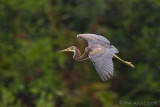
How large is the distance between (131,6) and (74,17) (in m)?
1.32

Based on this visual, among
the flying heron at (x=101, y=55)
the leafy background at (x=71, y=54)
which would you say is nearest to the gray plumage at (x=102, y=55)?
the flying heron at (x=101, y=55)

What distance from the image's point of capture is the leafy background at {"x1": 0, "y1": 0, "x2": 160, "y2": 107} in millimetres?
11883

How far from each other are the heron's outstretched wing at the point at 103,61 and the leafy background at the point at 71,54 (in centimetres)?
383

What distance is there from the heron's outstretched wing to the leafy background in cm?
383

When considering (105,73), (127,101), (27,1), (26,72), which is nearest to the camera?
(105,73)

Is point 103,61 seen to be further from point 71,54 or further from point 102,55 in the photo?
point 71,54

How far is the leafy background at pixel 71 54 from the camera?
39.0 ft

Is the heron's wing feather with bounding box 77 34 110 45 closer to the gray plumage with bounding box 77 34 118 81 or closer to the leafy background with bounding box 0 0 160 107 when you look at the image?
the gray plumage with bounding box 77 34 118 81

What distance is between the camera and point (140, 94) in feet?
41.1

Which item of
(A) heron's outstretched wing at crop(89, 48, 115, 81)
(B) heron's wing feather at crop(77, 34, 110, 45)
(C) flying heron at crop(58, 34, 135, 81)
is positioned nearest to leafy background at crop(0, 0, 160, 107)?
(B) heron's wing feather at crop(77, 34, 110, 45)

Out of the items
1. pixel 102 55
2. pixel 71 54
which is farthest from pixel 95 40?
pixel 71 54

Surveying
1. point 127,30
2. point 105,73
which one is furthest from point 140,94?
point 105,73

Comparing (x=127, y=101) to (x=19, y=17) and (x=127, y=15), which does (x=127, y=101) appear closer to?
(x=127, y=15)

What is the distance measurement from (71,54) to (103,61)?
5.23 m
